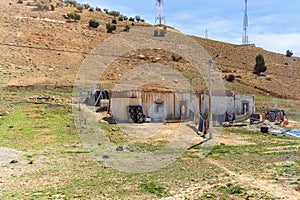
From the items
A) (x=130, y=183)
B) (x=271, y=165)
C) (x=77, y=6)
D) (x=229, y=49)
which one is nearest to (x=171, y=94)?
(x=271, y=165)

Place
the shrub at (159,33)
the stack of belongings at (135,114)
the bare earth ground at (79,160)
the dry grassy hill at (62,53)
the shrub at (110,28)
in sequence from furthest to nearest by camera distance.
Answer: the shrub at (159,33)
the shrub at (110,28)
the dry grassy hill at (62,53)
the stack of belongings at (135,114)
the bare earth ground at (79,160)

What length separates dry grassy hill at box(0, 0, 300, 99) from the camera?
3275 cm

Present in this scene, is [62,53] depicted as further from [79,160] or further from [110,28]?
[79,160]

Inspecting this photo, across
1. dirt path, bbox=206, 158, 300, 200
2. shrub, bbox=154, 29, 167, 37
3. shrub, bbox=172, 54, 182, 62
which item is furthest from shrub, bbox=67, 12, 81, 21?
dirt path, bbox=206, 158, 300, 200

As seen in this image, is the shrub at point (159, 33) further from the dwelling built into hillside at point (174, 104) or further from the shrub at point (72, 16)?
the dwelling built into hillside at point (174, 104)

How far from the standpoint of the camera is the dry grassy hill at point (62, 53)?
32747 mm

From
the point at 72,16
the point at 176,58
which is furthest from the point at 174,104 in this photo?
the point at 72,16

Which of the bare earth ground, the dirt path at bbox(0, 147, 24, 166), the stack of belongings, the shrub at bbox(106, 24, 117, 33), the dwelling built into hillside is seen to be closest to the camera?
the bare earth ground

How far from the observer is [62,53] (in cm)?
4031

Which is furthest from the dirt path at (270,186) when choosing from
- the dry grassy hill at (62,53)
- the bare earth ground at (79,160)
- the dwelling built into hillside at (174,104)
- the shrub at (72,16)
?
the shrub at (72,16)

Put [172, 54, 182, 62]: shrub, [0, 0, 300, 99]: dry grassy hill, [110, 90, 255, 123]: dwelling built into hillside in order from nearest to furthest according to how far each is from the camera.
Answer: [110, 90, 255, 123]: dwelling built into hillside, [0, 0, 300, 99]: dry grassy hill, [172, 54, 182, 62]: shrub

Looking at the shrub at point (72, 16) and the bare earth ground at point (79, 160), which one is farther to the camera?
the shrub at point (72, 16)

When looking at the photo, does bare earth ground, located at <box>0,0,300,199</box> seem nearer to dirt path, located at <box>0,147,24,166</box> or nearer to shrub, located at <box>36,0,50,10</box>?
dirt path, located at <box>0,147,24,166</box>

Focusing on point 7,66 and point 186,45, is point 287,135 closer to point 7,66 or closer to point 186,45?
point 7,66
